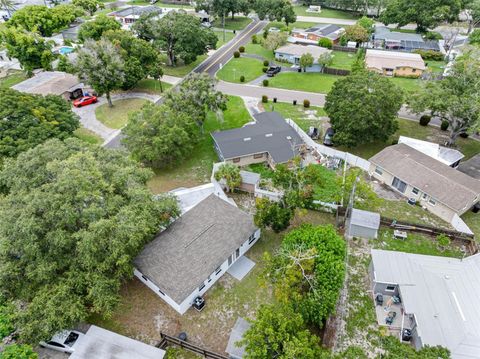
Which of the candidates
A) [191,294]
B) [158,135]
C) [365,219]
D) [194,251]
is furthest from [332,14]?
[191,294]

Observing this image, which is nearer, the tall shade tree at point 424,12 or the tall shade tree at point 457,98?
the tall shade tree at point 457,98

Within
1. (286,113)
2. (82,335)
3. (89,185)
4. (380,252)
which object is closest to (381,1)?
(286,113)

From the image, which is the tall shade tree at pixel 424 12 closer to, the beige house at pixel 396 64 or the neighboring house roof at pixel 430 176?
the beige house at pixel 396 64

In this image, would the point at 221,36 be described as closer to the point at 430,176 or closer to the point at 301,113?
the point at 301,113

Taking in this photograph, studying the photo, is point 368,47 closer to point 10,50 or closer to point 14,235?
point 10,50

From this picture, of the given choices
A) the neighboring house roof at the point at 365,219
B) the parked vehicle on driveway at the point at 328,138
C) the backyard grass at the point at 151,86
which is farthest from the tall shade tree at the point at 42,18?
the neighboring house roof at the point at 365,219

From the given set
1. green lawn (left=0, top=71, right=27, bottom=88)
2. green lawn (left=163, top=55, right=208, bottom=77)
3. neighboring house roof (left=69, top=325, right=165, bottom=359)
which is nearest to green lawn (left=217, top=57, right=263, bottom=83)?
green lawn (left=163, top=55, right=208, bottom=77)
